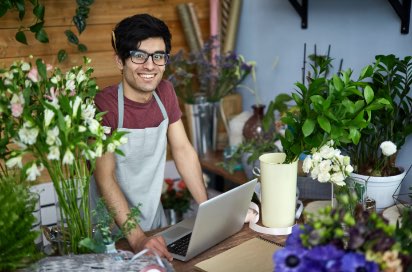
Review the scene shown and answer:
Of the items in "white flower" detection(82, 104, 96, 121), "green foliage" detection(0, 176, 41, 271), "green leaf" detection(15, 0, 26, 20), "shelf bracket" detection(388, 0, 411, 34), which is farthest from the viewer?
"green leaf" detection(15, 0, 26, 20)

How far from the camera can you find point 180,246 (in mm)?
1678

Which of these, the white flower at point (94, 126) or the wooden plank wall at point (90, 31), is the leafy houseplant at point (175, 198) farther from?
the white flower at point (94, 126)

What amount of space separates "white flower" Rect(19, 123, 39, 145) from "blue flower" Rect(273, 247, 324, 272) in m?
0.62

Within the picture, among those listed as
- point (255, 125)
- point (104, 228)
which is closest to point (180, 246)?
point (104, 228)

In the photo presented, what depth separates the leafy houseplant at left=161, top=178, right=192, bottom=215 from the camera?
2.88 m

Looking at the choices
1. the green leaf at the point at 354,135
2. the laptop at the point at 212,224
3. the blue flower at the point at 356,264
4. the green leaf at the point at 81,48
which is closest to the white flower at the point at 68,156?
the laptop at the point at 212,224

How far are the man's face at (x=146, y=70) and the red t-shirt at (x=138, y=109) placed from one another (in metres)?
0.10

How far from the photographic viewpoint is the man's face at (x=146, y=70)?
1.87 meters

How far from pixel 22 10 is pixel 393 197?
172 centimetres

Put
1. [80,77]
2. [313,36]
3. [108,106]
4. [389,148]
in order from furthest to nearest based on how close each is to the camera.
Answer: [313,36]
[108,106]
[389,148]
[80,77]

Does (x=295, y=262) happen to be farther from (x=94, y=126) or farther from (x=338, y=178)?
(x=338, y=178)

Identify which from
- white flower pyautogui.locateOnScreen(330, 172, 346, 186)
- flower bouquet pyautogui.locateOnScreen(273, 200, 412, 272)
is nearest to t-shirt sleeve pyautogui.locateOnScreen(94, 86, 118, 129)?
white flower pyautogui.locateOnScreen(330, 172, 346, 186)

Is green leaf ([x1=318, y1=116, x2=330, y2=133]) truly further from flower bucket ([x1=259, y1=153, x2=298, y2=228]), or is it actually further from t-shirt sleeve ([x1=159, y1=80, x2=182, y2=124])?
t-shirt sleeve ([x1=159, y1=80, x2=182, y2=124])

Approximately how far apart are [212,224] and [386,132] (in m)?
0.81
